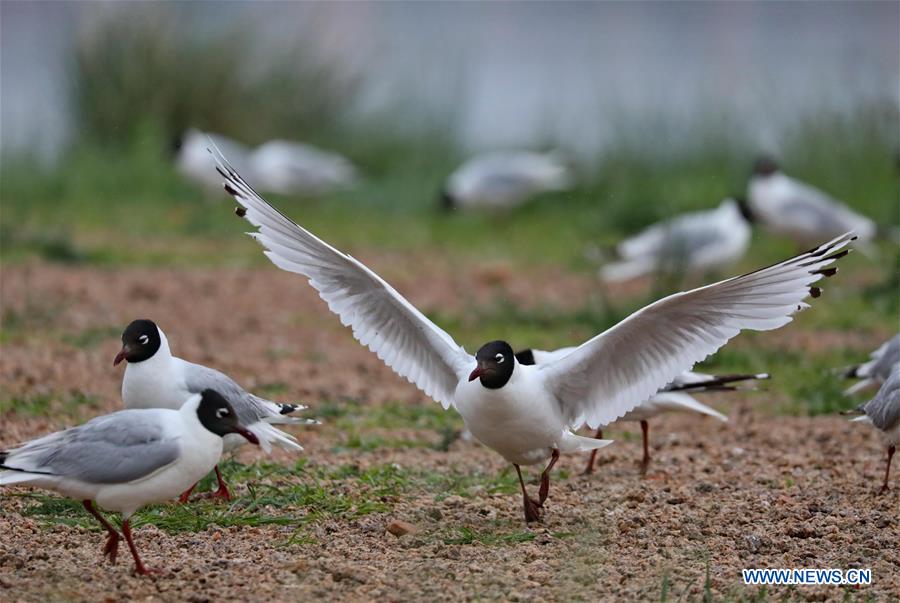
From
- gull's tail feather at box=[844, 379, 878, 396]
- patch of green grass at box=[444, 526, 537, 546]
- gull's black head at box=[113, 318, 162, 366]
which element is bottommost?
patch of green grass at box=[444, 526, 537, 546]

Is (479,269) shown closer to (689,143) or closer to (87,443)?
(689,143)

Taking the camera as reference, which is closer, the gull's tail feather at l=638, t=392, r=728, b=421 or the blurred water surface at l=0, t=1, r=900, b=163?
the gull's tail feather at l=638, t=392, r=728, b=421

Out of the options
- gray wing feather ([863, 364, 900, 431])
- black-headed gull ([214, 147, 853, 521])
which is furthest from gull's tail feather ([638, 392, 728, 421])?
black-headed gull ([214, 147, 853, 521])

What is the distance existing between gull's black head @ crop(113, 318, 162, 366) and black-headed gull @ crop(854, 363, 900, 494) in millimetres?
2881

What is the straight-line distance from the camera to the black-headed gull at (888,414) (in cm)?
529

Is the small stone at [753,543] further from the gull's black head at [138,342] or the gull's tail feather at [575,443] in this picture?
the gull's black head at [138,342]

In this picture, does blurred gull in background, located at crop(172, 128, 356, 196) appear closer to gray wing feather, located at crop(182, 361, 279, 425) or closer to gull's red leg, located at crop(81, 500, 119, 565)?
gray wing feather, located at crop(182, 361, 279, 425)

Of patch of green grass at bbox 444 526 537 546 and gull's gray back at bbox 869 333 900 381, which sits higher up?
gull's gray back at bbox 869 333 900 381

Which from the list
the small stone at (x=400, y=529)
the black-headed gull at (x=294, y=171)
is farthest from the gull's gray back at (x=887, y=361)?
the black-headed gull at (x=294, y=171)

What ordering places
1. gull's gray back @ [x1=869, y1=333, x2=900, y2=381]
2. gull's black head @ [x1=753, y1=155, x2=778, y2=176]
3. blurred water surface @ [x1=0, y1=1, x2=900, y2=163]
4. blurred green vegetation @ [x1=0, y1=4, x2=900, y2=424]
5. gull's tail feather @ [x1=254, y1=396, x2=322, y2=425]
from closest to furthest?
1. gull's tail feather @ [x1=254, y1=396, x2=322, y2=425]
2. gull's gray back @ [x1=869, y1=333, x2=900, y2=381]
3. blurred green vegetation @ [x1=0, y1=4, x2=900, y2=424]
4. gull's black head @ [x1=753, y1=155, x2=778, y2=176]
5. blurred water surface @ [x1=0, y1=1, x2=900, y2=163]

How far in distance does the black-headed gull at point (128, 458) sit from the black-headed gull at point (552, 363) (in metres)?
1.02

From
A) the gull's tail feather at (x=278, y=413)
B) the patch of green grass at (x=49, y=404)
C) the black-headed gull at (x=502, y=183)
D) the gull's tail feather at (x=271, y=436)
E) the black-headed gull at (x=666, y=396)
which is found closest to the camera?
the gull's tail feather at (x=271, y=436)

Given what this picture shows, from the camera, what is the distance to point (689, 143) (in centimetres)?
1424

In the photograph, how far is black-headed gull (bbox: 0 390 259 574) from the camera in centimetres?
418
